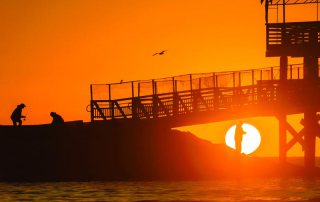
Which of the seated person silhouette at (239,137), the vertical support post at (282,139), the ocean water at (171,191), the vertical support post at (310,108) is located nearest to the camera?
the ocean water at (171,191)

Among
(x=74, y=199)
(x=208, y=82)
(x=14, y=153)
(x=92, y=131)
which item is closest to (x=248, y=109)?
(x=208, y=82)

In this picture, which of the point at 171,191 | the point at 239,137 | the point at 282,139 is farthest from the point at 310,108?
the point at 171,191

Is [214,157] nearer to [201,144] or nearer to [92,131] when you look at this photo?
[201,144]

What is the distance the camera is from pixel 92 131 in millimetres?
61031

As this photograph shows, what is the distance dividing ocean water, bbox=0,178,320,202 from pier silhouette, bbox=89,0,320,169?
454 cm

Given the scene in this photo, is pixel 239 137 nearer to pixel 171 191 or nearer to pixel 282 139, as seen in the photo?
pixel 282 139

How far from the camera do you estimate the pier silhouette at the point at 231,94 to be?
2443 inches

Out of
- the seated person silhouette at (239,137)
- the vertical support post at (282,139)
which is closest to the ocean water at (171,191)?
the seated person silhouette at (239,137)

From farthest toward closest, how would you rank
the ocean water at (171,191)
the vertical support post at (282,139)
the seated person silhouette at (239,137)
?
the vertical support post at (282,139) < the seated person silhouette at (239,137) < the ocean water at (171,191)

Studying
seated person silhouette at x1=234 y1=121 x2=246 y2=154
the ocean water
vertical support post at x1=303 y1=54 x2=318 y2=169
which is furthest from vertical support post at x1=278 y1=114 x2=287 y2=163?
the ocean water

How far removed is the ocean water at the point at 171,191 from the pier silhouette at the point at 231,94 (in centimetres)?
454

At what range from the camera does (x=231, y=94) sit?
2474 inches

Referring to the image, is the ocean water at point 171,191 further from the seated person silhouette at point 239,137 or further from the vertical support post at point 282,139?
the vertical support post at point 282,139

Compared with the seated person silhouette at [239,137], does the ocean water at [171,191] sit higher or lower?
lower
